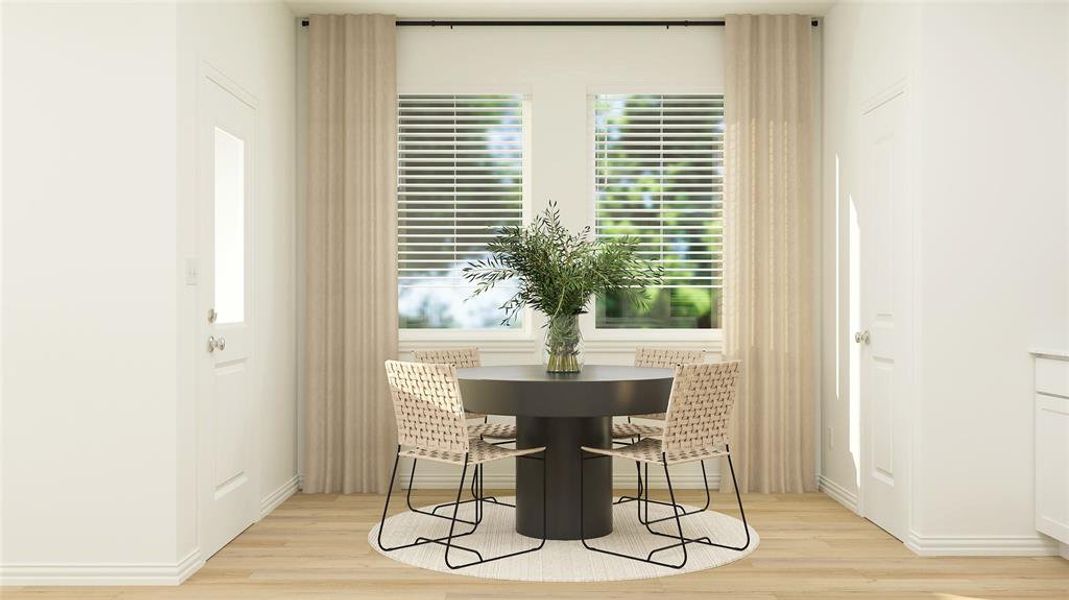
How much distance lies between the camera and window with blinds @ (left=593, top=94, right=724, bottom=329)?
5734mm

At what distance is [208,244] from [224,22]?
3.53 ft

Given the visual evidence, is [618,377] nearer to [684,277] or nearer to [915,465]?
[915,465]

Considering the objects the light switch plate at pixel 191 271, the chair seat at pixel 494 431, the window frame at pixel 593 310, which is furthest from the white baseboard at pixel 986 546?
the light switch plate at pixel 191 271

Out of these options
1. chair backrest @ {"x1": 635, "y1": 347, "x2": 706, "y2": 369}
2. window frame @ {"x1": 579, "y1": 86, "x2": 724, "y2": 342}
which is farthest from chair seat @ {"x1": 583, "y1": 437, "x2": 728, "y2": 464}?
window frame @ {"x1": 579, "y1": 86, "x2": 724, "y2": 342}

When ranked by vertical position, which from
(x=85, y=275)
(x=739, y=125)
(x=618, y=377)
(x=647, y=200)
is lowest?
(x=618, y=377)

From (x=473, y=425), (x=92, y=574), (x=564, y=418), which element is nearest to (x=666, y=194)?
(x=473, y=425)

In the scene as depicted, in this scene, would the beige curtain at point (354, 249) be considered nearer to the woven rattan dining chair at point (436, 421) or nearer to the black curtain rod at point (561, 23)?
the black curtain rod at point (561, 23)

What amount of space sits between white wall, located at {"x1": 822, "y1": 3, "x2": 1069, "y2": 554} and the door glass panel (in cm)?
323

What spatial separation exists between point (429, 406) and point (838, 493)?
105 inches

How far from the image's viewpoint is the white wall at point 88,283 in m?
3.63

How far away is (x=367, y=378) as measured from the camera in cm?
551

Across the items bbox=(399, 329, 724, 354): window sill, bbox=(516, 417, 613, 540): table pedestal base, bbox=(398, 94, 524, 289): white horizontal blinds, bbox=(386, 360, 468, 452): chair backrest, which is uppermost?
bbox=(398, 94, 524, 289): white horizontal blinds

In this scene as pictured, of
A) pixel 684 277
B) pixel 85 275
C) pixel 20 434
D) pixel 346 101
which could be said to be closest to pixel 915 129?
pixel 684 277

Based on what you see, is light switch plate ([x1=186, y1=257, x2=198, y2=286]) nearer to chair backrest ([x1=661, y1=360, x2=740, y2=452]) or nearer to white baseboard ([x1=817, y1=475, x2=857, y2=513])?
chair backrest ([x1=661, y1=360, x2=740, y2=452])
